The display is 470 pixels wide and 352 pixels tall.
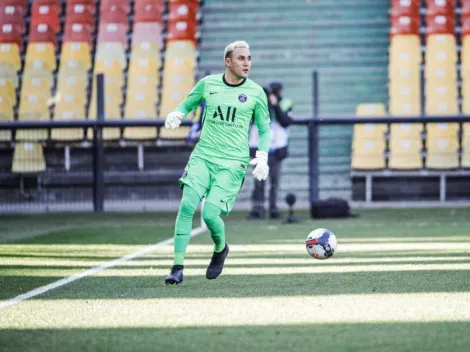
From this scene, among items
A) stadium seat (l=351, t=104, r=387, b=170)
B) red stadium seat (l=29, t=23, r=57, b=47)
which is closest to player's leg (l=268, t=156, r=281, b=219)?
stadium seat (l=351, t=104, r=387, b=170)

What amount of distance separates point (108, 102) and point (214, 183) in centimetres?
1396

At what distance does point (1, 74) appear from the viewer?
71.6ft

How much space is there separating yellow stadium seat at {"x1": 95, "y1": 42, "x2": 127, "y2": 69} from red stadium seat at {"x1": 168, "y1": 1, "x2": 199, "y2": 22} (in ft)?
4.54

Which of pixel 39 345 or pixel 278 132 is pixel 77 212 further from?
pixel 39 345

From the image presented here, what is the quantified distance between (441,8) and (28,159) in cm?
952

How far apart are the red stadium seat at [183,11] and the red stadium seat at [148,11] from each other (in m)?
0.27

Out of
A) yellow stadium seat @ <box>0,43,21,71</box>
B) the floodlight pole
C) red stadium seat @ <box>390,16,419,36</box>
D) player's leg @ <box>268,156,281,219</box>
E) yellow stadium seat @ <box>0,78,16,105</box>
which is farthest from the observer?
yellow stadium seat @ <box>0,43,21,71</box>

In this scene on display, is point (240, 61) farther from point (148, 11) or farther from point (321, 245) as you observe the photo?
point (148, 11)

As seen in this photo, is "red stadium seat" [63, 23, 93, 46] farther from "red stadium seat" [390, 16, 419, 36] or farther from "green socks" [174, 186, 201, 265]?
"green socks" [174, 186, 201, 265]

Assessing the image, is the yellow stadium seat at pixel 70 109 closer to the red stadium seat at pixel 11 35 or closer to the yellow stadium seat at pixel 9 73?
the yellow stadium seat at pixel 9 73

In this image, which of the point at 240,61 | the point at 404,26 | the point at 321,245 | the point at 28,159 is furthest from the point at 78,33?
the point at 240,61

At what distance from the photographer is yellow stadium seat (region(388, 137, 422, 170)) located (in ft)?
61.1

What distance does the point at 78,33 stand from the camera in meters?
22.5

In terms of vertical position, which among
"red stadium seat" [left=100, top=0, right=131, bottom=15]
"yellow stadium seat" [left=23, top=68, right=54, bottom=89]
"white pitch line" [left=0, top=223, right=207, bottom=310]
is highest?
"red stadium seat" [left=100, top=0, right=131, bottom=15]
